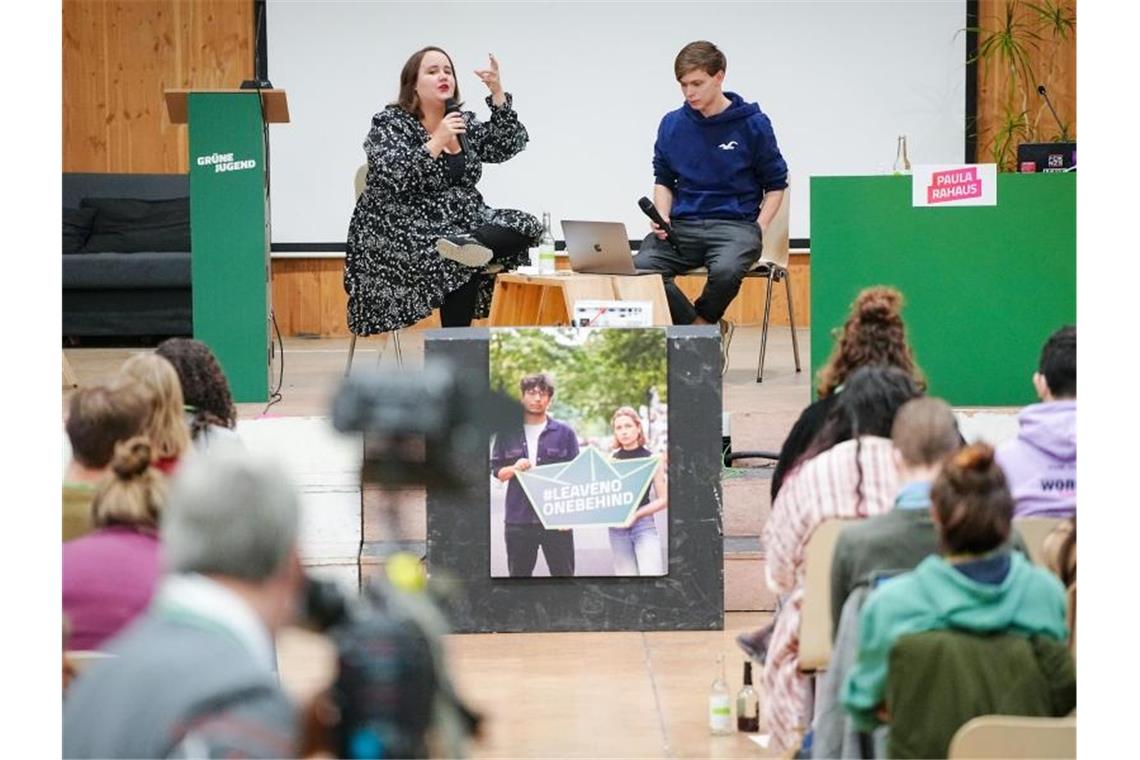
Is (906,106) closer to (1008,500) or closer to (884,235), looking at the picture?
(884,235)

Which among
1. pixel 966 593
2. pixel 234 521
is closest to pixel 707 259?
pixel 966 593

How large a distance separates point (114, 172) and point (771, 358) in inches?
Result: 145

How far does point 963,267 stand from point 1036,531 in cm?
288

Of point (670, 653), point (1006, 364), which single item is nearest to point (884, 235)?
point (1006, 364)

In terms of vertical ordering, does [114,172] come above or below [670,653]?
above

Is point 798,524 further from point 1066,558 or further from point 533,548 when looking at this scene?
point 533,548

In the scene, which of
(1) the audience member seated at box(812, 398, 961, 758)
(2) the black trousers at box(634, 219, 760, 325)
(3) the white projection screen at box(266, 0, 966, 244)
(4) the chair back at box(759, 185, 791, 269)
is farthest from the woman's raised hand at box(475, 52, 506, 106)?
(3) the white projection screen at box(266, 0, 966, 244)

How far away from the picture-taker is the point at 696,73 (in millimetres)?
6137

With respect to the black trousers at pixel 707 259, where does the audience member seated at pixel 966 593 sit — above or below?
below

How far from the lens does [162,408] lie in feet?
10.2

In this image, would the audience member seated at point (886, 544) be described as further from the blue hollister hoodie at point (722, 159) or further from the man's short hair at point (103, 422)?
the blue hollister hoodie at point (722, 159)

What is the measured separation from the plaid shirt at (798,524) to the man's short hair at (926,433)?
1.01 ft

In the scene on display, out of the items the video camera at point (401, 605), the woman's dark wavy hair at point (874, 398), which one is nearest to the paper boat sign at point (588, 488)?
the woman's dark wavy hair at point (874, 398)

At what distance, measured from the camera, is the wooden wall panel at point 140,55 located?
9234 mm
